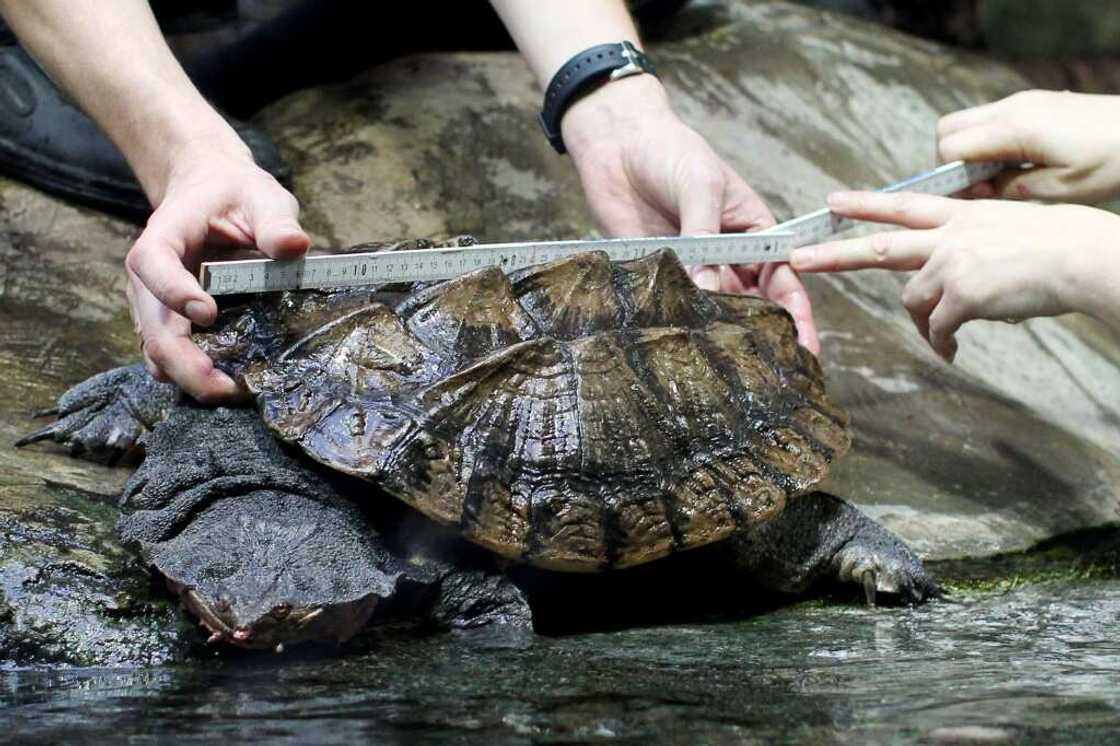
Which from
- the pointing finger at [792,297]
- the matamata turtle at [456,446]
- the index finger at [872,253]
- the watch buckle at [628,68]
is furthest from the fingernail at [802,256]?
the watch buckle at [628,68]

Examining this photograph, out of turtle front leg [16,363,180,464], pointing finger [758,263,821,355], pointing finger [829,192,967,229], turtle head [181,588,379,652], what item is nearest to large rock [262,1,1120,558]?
pointing finger [758,263,821,355]

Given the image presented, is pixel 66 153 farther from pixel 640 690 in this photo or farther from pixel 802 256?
pixel 640 690

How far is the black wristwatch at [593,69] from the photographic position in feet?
11.4

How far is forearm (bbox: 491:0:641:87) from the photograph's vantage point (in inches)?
139

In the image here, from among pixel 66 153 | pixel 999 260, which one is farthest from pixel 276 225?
pixel 66 153

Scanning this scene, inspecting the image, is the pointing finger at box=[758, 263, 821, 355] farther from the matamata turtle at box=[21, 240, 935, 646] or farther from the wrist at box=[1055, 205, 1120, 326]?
the wrist at box=[1055, 205, 1120, 326]

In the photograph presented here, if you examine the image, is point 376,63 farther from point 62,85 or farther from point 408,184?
point 62,85

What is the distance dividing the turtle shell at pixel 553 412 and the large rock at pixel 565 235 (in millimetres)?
476

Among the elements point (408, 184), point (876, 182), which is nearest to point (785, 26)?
point (876, 182)

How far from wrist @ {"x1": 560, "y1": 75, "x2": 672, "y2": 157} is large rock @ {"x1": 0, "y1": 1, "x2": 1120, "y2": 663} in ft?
2.39

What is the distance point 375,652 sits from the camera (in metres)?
2.31

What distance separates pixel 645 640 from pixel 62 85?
5.67 ft

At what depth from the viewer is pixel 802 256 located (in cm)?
310

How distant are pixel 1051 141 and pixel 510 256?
1333 mm
